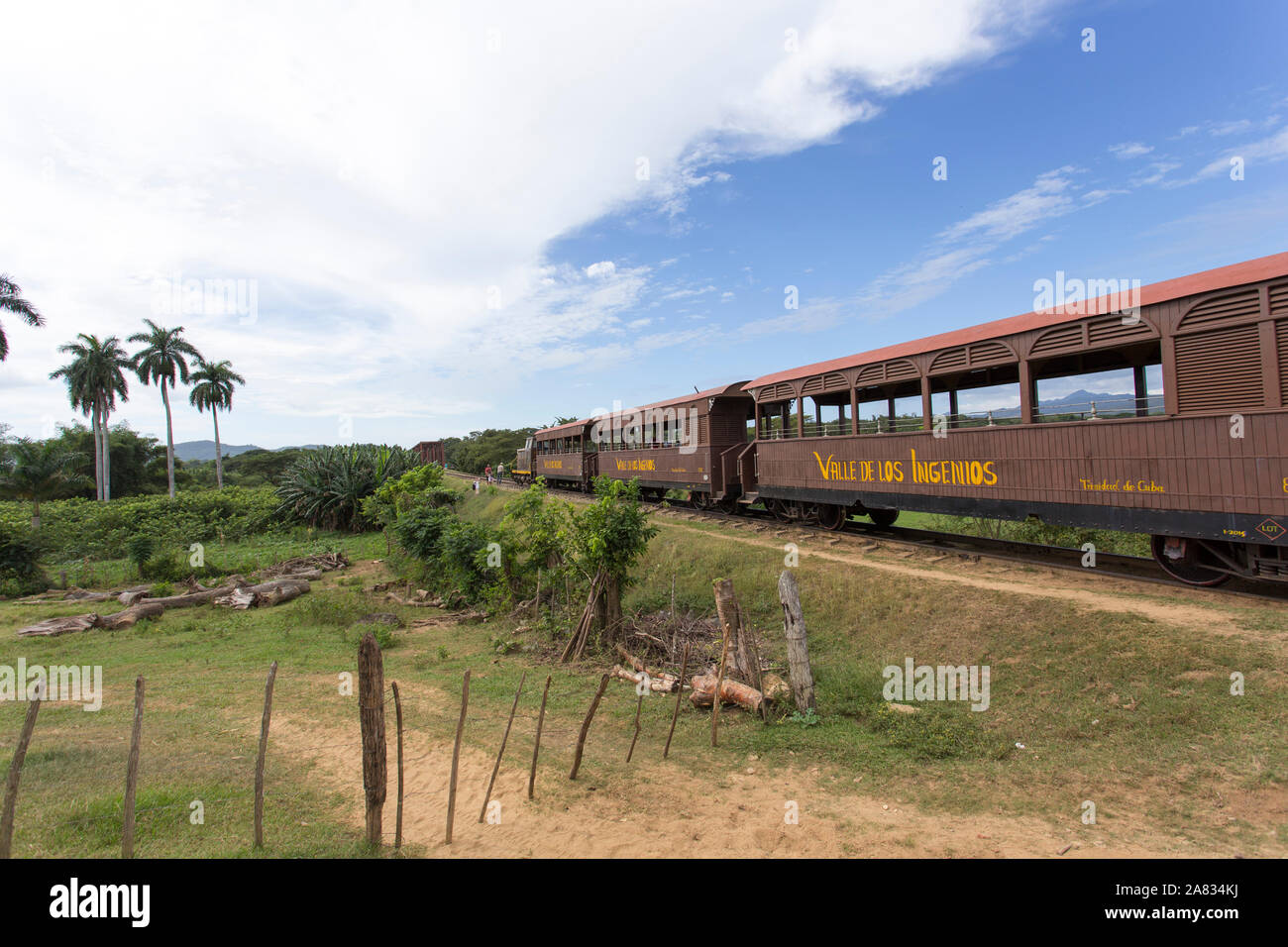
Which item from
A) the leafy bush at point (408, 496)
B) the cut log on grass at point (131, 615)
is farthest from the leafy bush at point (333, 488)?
the cut log on grass at point (131, 615)

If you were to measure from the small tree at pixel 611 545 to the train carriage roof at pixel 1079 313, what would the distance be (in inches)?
215

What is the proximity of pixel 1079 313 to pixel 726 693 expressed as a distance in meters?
6.92

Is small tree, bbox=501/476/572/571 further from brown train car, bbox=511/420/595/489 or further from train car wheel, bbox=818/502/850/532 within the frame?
brown train car, bbox=511/420/595/489

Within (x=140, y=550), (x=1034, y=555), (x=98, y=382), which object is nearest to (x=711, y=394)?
(x=1034, y=555)

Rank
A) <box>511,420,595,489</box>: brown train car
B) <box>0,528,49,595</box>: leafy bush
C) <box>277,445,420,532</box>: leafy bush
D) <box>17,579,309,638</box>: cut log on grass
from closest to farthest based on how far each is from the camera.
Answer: <box>17,579,309,638</box>: cut log on grass < <box>0,528,49,595</box>: leafy bush < <box>511,420,595,489</box>: brown train car < <box>277,445,420,532</box>: leafy bush

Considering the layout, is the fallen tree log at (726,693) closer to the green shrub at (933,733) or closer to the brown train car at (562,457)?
the green shrub at (933,733)

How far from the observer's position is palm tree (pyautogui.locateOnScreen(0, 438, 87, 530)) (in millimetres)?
21859

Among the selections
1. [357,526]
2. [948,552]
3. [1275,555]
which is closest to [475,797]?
[948,552]

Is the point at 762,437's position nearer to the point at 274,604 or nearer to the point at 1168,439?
the point at 1168,439

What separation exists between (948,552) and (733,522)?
226 inches

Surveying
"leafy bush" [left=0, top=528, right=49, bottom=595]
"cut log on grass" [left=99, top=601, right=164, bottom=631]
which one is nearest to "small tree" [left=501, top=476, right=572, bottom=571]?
"cut log on grass" [left=99, top=601, right=164, bottom=631]

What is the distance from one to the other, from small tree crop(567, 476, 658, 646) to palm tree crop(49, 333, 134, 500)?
4300 cm

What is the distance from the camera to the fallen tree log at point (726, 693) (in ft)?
23.9

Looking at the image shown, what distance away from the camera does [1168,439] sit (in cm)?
745
